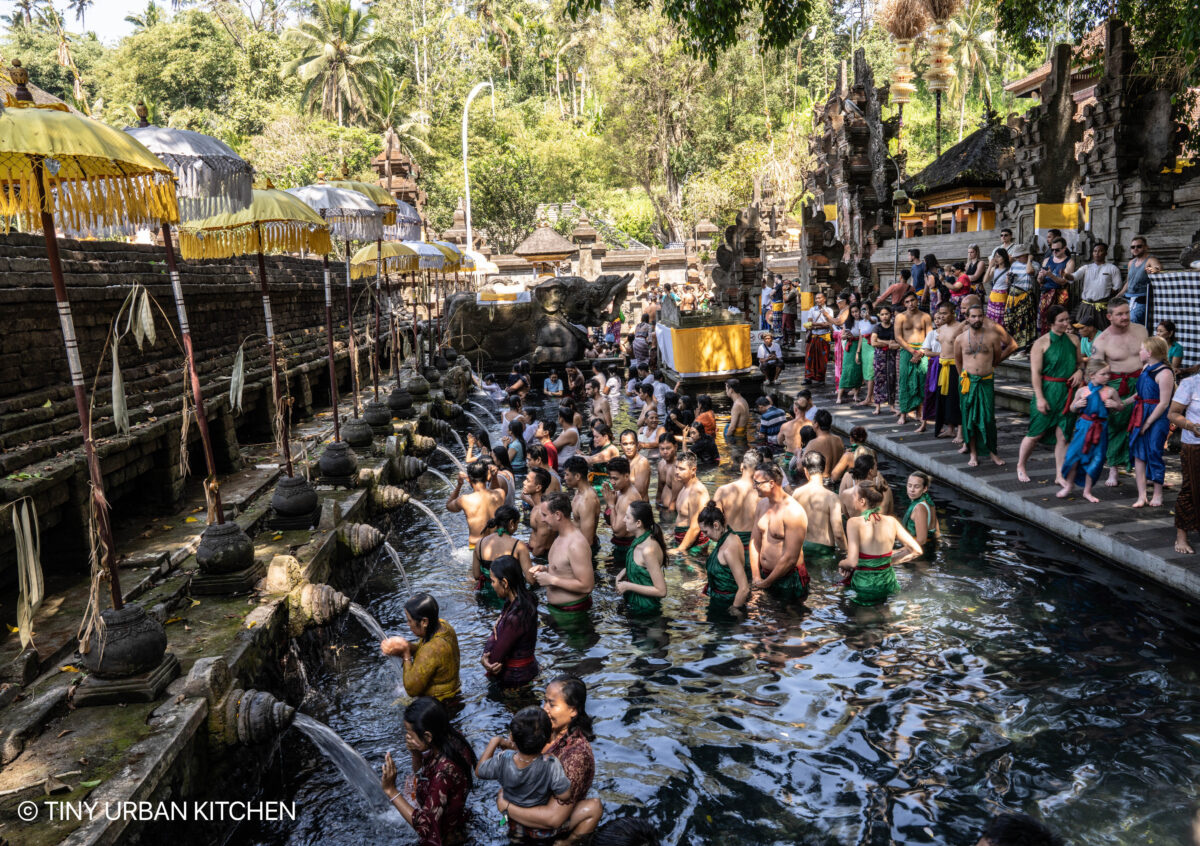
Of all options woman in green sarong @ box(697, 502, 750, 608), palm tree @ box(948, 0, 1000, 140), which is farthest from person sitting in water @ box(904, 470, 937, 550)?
palm tree @ box(948, 0, 1000, 140)

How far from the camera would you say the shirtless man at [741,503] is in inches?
320

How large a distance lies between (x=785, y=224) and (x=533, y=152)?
13.8m

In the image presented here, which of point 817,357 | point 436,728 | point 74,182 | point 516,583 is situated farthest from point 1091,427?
point 817,357

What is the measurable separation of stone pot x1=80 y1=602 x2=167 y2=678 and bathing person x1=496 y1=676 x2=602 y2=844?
2.20m

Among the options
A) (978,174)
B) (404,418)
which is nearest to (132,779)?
(404,418)

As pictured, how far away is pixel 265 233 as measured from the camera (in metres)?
8.85

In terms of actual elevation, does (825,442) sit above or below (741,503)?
above

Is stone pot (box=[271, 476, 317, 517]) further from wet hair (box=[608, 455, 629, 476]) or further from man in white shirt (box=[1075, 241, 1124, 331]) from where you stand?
man in white shirt (box=[1075, 241, 1124, 331])

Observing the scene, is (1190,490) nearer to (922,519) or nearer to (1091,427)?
(1091,427)

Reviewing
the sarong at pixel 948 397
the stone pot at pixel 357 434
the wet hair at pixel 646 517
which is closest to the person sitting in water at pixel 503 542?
the wet hair at pixel 646 517

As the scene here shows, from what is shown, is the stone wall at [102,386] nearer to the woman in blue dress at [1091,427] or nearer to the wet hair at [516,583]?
the wet hair at [516,583]

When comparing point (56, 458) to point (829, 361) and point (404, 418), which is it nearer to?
point (404, 418)

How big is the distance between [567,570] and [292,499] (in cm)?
285

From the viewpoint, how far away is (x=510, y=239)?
45.8 meters
